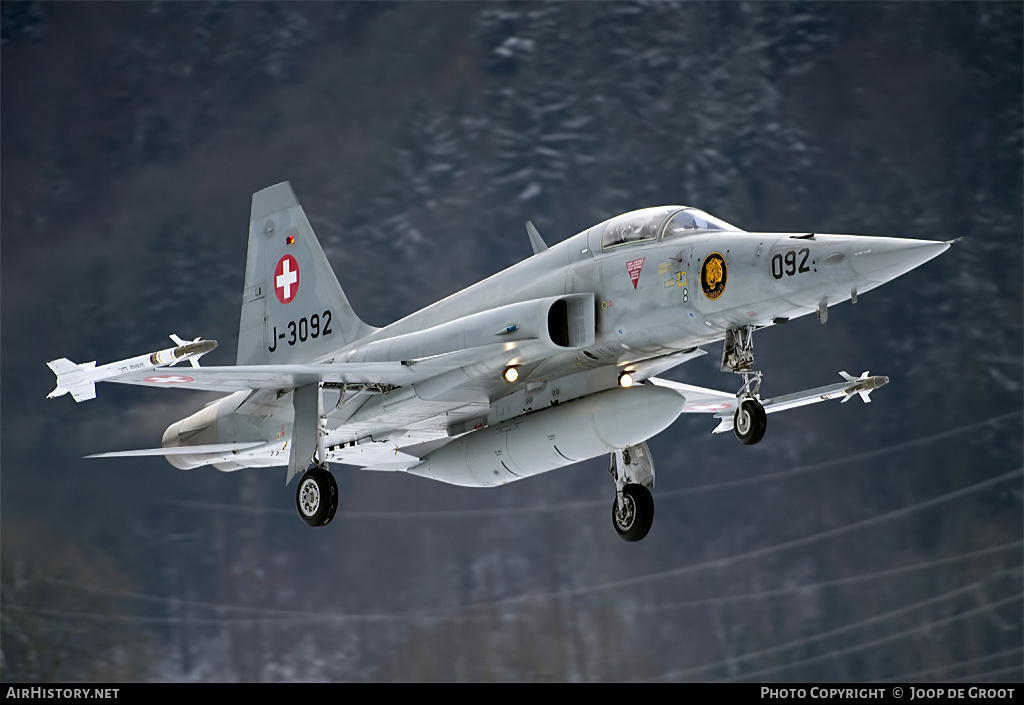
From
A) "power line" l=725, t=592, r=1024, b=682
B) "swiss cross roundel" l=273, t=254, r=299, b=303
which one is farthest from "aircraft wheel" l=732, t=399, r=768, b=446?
"power line" l=725, t=592, r=1024, b=682

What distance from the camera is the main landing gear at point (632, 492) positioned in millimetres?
11812

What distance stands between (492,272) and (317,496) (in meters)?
15.6

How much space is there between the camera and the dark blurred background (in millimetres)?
22359

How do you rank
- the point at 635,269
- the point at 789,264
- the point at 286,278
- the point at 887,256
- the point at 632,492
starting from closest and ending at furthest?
the point at 887,256
the point at 789,264
the point at 635,269
the point at 632,492
the point at 286,278

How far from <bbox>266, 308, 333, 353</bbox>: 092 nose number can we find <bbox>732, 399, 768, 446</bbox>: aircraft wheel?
562cm

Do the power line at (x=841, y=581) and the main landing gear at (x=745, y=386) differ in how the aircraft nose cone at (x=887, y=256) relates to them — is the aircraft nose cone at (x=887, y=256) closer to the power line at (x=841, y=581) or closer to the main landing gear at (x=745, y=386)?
the main landing gear at (x=745, y=386)

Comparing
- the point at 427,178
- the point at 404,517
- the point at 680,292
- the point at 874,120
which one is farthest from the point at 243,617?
the point at 874,120

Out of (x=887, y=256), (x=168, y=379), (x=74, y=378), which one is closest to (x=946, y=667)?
→ (x=887, y=256)

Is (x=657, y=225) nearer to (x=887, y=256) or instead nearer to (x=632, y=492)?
(x=887, y=256)

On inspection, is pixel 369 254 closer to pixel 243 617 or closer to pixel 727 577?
pixel 243 617

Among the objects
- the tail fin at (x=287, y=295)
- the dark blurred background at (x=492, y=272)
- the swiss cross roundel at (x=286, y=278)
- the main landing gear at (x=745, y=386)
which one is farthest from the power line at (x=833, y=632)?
the main landing gear at (x=745, y=386)

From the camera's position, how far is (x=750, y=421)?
9.25 m

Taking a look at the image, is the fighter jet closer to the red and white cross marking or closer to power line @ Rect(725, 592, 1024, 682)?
the red and white cross marking

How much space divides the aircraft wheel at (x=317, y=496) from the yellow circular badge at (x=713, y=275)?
4.20 m
